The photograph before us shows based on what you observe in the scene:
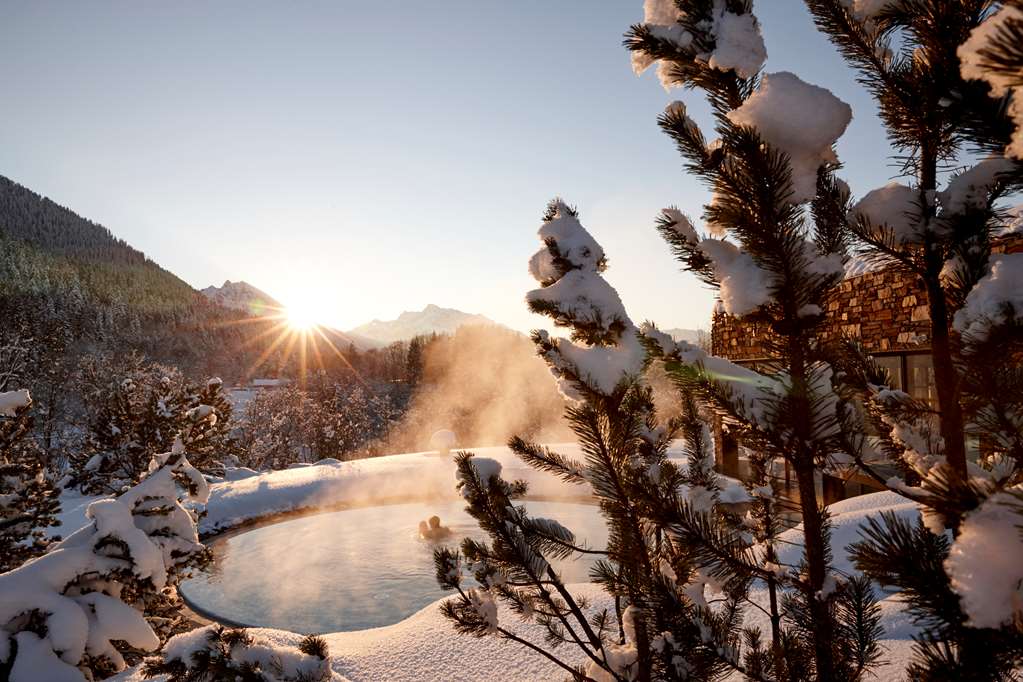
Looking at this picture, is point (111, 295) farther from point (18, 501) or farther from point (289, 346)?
point (18, 501)

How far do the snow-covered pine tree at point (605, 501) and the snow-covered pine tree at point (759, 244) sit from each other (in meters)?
0.30

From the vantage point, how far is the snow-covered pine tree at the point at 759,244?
1570 millimetres

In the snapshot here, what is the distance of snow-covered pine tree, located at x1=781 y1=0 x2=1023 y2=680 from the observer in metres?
1.09

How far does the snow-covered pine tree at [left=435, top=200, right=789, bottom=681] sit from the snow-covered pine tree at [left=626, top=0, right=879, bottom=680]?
30 cm

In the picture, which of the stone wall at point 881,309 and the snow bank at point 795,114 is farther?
the stone wall at point 881,309

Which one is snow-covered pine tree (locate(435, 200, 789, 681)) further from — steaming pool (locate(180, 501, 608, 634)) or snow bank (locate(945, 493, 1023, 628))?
steaming pool (locate(180, 501, 608, 634))

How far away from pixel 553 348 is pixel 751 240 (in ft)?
2.91

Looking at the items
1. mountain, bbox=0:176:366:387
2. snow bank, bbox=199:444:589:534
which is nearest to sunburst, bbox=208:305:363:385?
mountain, bbox=0:176:366:387

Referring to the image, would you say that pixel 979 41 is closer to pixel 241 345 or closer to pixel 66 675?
pixel 66 675

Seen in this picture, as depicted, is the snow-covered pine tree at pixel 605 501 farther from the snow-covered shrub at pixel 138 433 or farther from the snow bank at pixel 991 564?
the snow-covered shrub at pixel 138 433

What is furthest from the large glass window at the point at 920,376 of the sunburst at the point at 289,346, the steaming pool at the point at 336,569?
the sunburst at the point at 289,346

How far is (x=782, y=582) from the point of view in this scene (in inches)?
79.4

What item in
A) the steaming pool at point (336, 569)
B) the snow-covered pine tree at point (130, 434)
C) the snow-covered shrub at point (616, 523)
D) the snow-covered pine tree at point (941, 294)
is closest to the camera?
the snow-covered pine tree at point (941, 294)

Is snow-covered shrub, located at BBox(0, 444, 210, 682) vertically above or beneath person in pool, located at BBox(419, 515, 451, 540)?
above
